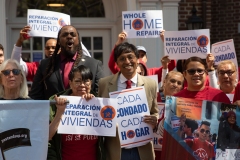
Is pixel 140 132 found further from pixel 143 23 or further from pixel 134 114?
pixel 143 23

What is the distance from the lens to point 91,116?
194 inches

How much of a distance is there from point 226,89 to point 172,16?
432 centimetres

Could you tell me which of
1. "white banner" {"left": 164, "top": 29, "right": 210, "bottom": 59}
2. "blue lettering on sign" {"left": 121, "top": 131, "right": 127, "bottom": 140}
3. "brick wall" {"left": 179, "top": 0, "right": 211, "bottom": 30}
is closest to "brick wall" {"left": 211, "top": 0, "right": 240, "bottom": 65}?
"brick wall" {"left": 179, "top": 0, "right": 211, "bottom": 30}

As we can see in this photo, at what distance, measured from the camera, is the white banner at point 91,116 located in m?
4.84

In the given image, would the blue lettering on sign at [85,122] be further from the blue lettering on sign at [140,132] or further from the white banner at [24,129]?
the white banner at [24,129]

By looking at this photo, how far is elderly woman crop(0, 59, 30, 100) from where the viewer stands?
186 inches

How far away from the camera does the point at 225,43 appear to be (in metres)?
7.84

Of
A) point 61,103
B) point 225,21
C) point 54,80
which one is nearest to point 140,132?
point 61,103

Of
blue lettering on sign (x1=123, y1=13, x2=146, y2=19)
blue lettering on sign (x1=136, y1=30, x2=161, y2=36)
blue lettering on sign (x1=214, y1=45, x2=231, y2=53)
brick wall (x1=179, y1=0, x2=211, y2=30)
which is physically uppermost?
brick wall (x1=179, y1=0, x2=211, y2=30)

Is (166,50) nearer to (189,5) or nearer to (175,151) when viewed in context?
(175,151)

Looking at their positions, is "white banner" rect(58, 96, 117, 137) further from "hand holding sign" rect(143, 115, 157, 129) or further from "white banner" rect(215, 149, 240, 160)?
"white banner" rect(215, 149, 240, 160)

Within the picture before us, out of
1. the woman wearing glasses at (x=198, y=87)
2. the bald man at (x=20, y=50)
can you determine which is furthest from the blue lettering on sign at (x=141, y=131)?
the bald man at (x=20, y=50)

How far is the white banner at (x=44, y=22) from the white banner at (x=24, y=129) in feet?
8.85

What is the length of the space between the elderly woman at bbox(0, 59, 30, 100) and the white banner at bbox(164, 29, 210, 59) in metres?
2.75
